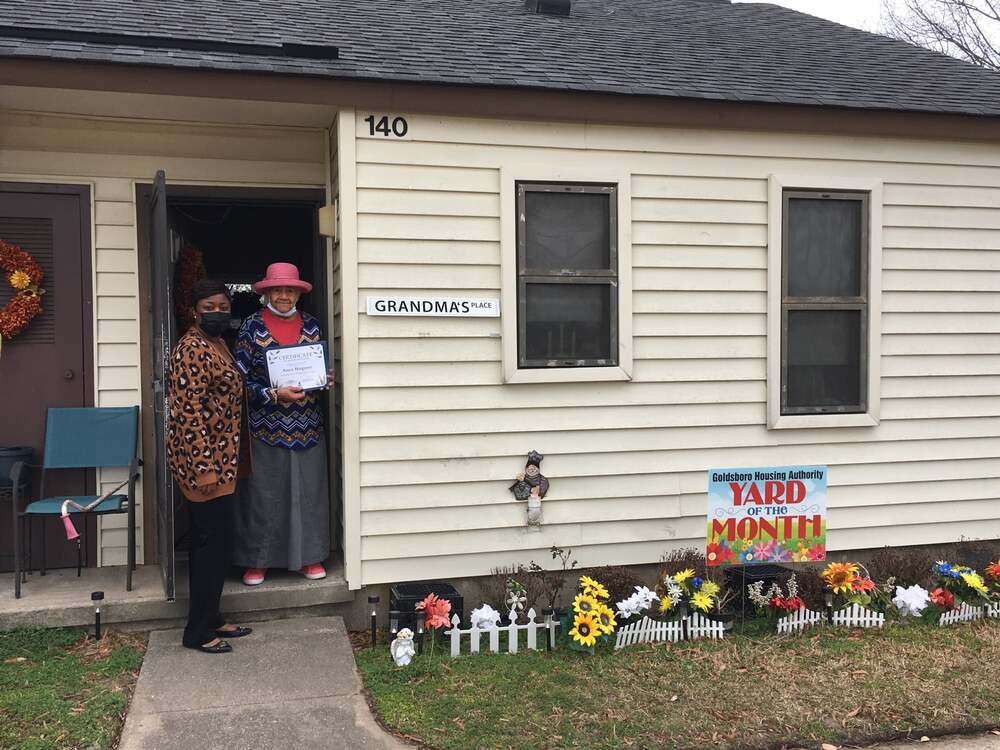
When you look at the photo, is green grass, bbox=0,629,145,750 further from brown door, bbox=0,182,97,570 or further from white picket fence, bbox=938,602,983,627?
white picket fence, bbox=938,602,983,627

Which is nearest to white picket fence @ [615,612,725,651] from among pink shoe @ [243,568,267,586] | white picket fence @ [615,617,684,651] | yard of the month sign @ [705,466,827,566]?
white picket fence @ [615,617,684,651]

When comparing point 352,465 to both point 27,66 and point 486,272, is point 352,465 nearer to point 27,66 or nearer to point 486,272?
point 486,272

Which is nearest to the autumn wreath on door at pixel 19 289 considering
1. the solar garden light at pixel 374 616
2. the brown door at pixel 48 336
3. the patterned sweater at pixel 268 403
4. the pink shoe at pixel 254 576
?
the brown door at pixel 48 336

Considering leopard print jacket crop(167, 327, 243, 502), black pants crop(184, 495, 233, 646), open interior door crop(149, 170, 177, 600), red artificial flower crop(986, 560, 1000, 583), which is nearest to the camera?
leopard print jacket crop(167, 327, 243, 502)

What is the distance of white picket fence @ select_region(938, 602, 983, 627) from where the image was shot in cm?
516

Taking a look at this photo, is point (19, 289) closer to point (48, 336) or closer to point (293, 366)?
point (48, 336)

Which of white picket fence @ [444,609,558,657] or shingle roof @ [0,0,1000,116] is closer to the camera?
white picket fence @ [444,609,558,657]

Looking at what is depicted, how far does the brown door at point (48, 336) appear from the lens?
5215 mm

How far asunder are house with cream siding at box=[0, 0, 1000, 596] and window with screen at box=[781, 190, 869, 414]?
2cm

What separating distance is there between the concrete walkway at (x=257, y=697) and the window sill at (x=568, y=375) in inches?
66.2

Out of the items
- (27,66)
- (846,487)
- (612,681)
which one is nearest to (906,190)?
(846,487)

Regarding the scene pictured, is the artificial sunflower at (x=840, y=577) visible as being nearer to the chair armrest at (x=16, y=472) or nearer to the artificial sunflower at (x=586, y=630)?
the artificial sunflower at (x=586, y=630)

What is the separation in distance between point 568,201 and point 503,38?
5.07 feet

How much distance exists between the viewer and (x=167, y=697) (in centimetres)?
390
